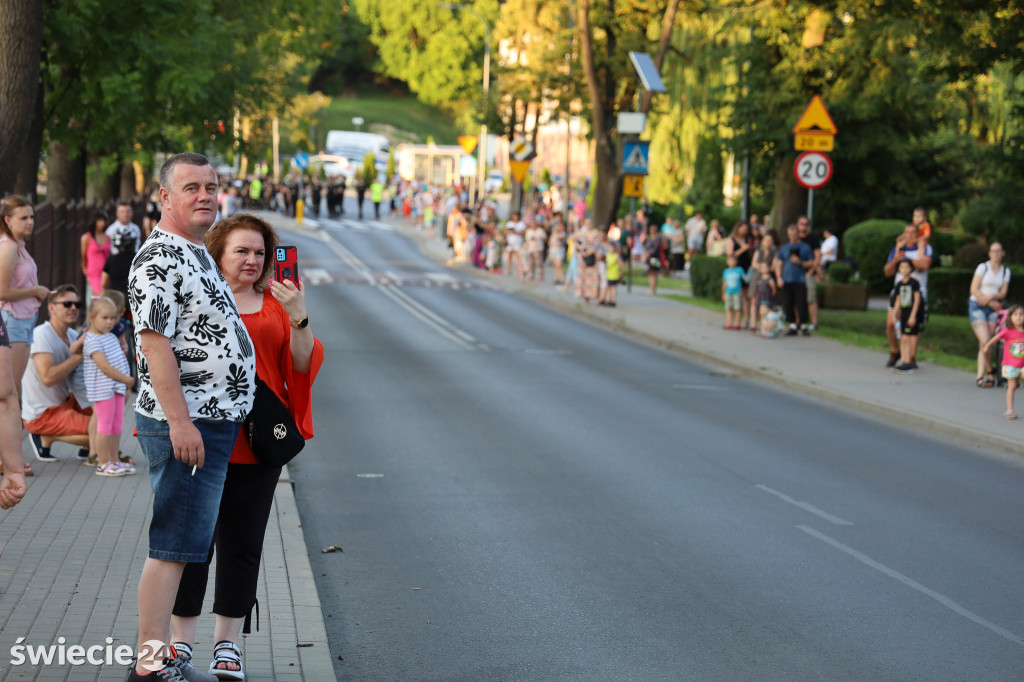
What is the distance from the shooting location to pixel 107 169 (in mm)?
28031

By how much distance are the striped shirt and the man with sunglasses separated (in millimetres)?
122

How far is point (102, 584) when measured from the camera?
6.38m

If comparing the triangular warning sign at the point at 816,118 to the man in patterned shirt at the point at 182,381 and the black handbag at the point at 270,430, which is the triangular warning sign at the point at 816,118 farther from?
the man in patterned shirt at the point at 182,381

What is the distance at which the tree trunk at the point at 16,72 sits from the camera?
11.4 metres

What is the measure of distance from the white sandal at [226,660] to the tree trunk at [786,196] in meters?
24.4

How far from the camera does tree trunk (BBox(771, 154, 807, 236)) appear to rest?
2830cm

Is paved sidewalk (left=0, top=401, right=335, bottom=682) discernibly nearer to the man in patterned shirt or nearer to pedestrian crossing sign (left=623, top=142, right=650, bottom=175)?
the man in patterned shirt

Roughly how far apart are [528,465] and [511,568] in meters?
3.25

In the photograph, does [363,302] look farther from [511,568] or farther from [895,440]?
[511,568]

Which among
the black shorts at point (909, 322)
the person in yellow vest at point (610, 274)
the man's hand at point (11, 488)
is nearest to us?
the man's hand at point (11, 488)

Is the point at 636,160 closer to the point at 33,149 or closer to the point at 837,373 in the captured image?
the point at 837,373

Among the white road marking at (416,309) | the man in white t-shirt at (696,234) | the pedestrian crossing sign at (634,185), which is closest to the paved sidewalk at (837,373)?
the pedestrian crossing sign at (634,185)

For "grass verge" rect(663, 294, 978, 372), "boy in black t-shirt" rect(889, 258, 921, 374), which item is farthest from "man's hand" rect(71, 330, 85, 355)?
"grass verge" rect(663, 294, 978, 372)

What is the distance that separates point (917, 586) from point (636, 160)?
2232 cm
